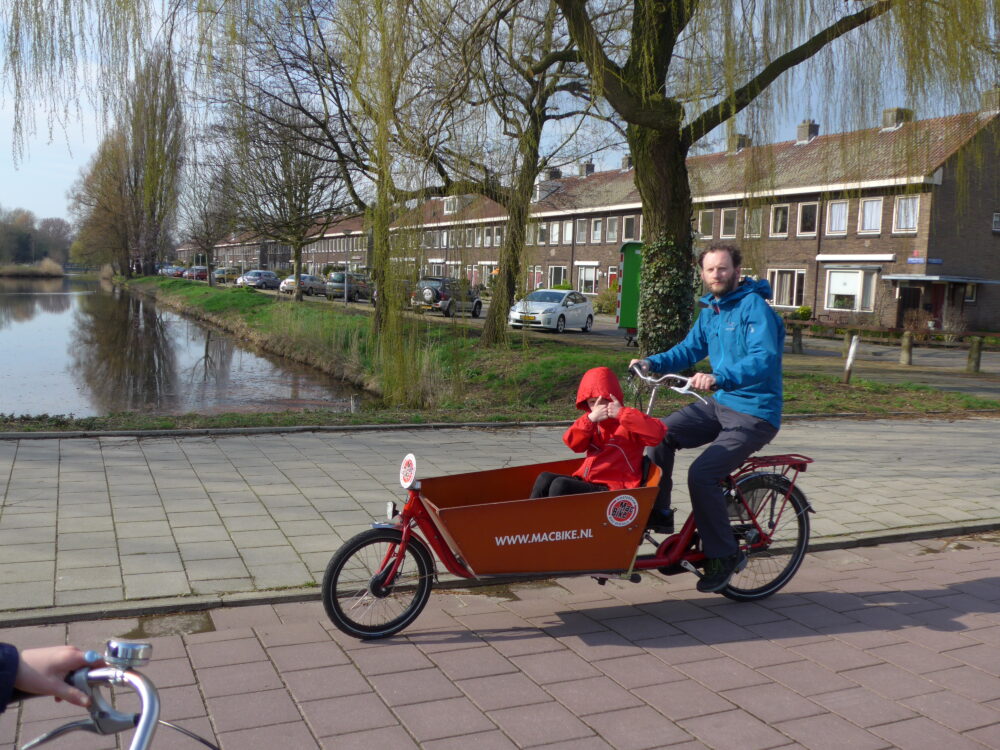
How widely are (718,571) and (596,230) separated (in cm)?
4578

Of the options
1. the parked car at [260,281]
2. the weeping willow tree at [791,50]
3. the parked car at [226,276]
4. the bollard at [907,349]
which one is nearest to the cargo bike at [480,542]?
the weeping willow tree at [791,50]

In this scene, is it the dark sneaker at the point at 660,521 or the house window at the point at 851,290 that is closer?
the dark sneaker at the point at 660,521

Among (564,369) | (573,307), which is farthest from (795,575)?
(573,307)

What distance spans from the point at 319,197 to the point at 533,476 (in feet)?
94.3

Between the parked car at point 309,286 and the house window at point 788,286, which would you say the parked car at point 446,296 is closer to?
the house window at point 788,286

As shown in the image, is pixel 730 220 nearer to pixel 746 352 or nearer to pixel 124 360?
pixel 746 352

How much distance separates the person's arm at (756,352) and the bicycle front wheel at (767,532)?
0.73 metres

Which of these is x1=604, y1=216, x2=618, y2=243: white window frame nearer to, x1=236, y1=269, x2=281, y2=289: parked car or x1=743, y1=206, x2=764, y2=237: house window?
x1=236, y1=269, x2=281, y2=289: parked car

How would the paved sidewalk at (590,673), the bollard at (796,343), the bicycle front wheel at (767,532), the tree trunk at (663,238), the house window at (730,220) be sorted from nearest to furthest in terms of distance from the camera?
the paved sidewalk at (590,673) < the bicycle front wheel at (767,532) < the house window at (730,220) < the tree trunk at (663,238) < the bollard at (796,343)

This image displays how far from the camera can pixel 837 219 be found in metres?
36.9

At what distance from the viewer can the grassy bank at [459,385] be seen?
9.09m

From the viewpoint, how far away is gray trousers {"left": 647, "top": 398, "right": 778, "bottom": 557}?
4297 millimetres

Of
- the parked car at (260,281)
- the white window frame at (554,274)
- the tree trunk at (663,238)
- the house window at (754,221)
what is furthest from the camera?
the parked car at (260,281)

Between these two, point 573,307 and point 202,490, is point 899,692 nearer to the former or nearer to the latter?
point 202,490
